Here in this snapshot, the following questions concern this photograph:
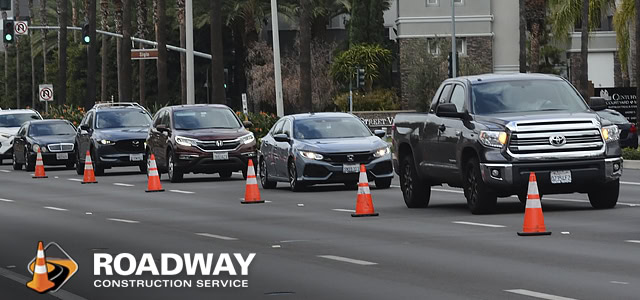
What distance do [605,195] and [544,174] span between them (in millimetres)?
1419

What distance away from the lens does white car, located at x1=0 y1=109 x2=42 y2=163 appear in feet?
166

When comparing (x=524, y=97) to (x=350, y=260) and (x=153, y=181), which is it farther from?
(x=153, y=181)

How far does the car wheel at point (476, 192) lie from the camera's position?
20.4 meters

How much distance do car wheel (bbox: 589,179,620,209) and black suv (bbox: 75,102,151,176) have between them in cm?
1928

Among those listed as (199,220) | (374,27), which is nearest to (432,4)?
(374,27)

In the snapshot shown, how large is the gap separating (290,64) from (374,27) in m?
13.0

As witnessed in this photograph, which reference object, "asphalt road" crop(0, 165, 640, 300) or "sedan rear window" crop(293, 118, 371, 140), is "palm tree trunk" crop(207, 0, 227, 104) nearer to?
"sedan rear window" crop(293, 118, 371, 140)

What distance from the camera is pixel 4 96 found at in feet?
466

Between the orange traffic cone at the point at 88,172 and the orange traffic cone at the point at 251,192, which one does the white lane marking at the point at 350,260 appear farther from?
the orange traffic cone at the point at 88,172

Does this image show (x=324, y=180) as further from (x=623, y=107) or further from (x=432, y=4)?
(x=432, y=4)

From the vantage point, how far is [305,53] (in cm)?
5178

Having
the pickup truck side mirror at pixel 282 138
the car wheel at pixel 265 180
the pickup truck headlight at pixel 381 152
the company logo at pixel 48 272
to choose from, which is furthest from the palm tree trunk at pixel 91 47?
the company logo at pixel 48 272

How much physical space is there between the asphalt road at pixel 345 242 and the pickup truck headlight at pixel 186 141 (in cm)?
439

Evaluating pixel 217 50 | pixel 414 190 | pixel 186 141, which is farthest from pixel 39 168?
Result: pixel 414 190
